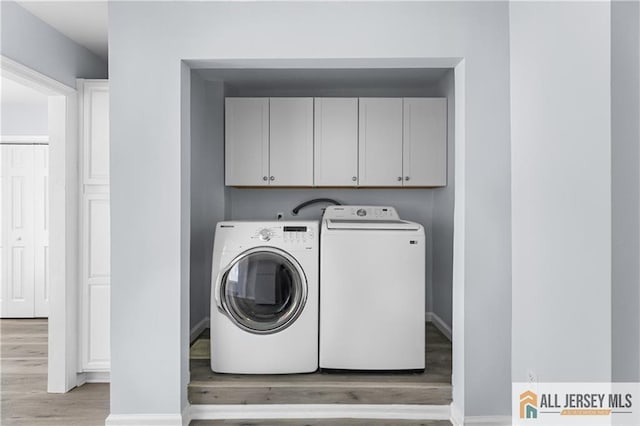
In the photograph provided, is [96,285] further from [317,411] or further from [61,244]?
[317,411]

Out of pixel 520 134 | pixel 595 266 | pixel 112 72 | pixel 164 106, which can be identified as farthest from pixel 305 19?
pixel 595 266

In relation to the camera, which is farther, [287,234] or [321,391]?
[287,234]

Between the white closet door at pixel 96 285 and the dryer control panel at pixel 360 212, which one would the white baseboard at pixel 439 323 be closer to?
the dryer control panel at pixel 360 212

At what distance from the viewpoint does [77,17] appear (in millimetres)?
2967

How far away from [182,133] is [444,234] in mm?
2315

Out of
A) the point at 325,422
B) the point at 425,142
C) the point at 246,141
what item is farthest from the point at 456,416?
the point at 246,141

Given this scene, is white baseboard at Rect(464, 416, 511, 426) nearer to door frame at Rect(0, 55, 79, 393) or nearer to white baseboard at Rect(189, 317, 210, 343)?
white baseboard at Rect(189, 317, 210, 343)

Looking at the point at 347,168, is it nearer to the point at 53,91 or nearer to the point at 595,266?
the point at 53,91

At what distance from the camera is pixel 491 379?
2.64 metres

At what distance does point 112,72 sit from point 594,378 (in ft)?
8.72

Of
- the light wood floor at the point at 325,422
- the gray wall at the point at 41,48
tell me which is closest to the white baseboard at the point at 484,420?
the light wood floor at the point at 325,422

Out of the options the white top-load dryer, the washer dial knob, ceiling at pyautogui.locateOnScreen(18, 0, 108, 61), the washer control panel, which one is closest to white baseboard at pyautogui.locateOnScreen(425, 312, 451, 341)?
the white top-load dryer

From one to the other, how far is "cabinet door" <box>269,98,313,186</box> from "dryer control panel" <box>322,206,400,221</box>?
0.30 metres

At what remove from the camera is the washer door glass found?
9.69ft
